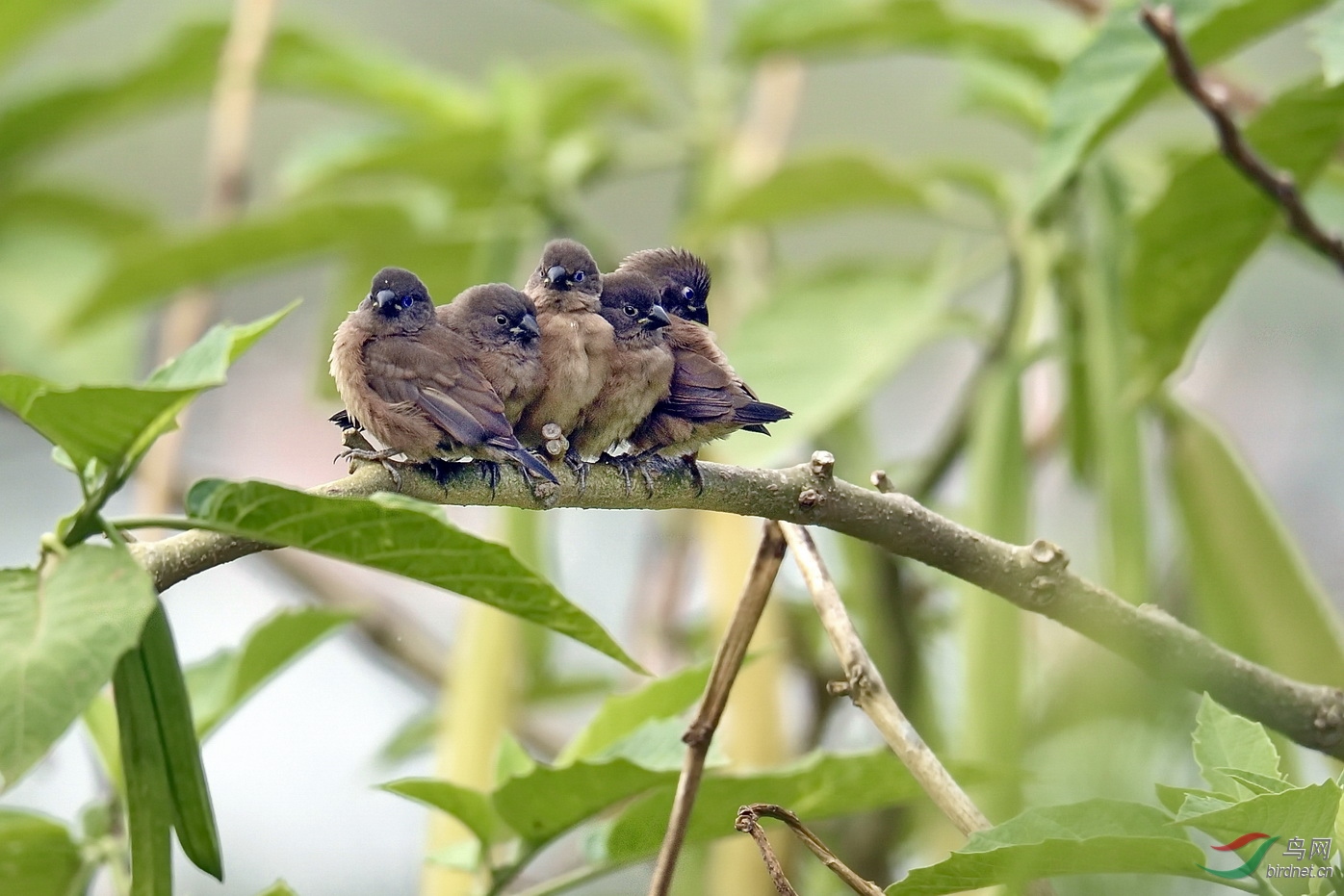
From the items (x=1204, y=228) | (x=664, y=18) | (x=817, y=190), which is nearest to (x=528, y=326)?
(x=1204, y=228)

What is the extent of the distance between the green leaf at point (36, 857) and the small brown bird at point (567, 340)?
29cm

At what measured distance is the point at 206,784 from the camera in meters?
0.37

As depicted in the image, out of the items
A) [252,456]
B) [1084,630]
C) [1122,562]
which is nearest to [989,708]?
[1122,562]

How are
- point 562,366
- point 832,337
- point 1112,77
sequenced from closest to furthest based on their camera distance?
point 562,366 < point 1112,77 < point 832,337

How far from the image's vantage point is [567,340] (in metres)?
0.40

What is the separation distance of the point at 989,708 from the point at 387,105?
895mm

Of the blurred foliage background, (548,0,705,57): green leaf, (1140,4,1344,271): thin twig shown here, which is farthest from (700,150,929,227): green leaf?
(1140,4,1344,271): thin twig

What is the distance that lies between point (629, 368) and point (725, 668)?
10 cm

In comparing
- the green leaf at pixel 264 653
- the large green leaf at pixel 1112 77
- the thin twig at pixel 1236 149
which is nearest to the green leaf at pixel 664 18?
the large green leaf at pixel 1112 77

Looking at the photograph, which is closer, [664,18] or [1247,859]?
[1247,859]

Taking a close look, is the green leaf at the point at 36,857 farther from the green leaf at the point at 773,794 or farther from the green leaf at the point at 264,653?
the green leaf at the point at 773,794

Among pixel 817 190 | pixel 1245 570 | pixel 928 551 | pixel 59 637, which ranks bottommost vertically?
pixel 59 637

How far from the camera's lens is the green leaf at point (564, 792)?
0.49 metres

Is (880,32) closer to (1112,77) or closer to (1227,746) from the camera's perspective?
(1112,77)
